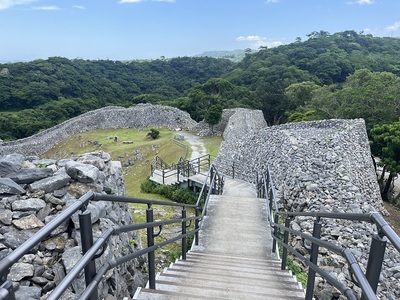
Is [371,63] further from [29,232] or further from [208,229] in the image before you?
[29,232]

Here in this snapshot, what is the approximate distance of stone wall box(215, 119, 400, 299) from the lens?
5793mm

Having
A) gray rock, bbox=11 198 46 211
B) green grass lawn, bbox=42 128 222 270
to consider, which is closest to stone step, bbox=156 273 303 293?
gray rock, bbox=11 198 46 211

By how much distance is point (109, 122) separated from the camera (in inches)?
1289

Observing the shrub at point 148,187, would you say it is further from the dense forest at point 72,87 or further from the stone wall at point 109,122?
the dense forest at point 72,87

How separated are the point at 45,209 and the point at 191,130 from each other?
82.5 ft

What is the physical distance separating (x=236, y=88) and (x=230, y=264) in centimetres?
3862

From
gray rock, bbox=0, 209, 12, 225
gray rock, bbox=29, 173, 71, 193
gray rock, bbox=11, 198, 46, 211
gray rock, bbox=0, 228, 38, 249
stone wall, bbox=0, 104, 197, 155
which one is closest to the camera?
gray rock, bbox=0, 228, 38, 249

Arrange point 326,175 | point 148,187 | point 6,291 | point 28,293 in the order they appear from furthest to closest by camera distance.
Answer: point 148,187 < point 326,175 < point 28,293 < point 6,291

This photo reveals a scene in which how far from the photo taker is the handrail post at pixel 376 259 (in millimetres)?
1328

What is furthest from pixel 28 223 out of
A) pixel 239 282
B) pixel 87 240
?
pixel 239 282

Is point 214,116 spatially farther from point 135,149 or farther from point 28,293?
point 28,293

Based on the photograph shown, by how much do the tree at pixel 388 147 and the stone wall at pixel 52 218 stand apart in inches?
555

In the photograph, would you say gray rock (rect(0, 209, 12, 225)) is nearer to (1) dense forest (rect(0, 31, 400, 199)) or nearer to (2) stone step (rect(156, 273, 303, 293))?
(2) stone step (rect(156, 273, 303, 293))

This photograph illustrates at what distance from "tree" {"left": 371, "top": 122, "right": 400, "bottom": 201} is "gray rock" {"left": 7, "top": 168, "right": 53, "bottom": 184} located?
15093mm
